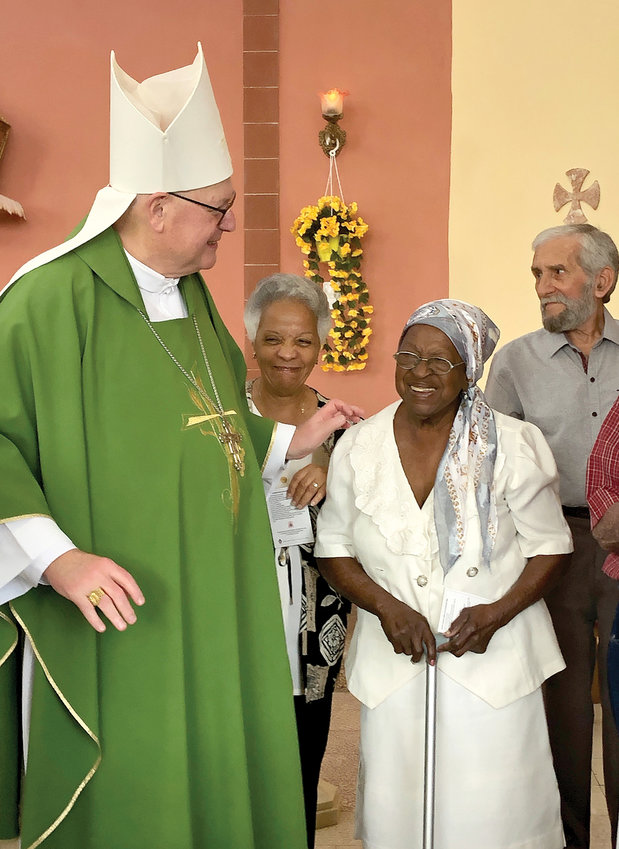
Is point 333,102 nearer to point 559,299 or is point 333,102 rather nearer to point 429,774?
point 559,299

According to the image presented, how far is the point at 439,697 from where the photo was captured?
249 centimetres

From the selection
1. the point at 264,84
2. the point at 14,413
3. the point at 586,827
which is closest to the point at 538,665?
the point at 586,827

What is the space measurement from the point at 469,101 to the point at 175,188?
15.5ft

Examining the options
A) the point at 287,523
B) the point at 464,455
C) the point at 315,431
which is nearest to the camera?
the point at 464,455

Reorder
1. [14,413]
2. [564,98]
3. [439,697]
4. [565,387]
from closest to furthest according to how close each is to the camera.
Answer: [14,413] < [439,697] < [565,387] < [564,98]

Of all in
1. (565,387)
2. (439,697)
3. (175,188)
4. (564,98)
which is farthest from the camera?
(564,98)

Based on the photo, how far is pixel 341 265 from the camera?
6434 mm

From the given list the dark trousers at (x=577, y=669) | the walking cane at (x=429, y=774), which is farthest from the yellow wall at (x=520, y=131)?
the walking cane at (x=429, y=774)

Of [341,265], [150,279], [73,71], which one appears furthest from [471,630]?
[73,71]

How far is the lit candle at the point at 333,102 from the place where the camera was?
6344 millimetres

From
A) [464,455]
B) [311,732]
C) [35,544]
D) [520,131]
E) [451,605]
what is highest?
[520,131]

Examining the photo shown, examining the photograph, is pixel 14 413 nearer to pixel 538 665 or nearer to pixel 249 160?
pixel 538 665

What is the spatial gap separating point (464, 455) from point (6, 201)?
475 centimetres

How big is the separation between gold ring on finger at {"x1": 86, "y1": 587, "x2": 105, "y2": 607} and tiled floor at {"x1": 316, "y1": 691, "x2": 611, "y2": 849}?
2.01 metres
